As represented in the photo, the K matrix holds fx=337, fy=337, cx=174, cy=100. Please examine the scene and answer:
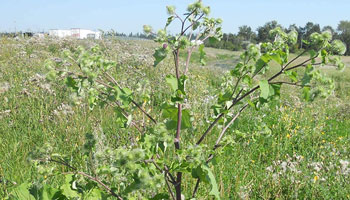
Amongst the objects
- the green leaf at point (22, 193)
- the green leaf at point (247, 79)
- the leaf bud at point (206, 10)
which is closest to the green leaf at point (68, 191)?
the green leaf at point (22, 193)

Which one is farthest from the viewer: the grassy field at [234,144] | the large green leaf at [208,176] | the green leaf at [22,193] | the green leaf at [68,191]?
the grassy field at [234,144]

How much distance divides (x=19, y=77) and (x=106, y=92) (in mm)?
5281

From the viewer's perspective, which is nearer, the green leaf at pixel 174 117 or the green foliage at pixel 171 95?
the green foliage at pixel 171 95

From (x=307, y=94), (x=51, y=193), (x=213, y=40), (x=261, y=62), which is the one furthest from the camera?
(x=213, y=40)

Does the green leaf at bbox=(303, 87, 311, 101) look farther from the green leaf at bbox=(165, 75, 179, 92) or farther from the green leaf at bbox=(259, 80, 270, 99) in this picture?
the green leaf at bbox=(165, 75, 179, 92)

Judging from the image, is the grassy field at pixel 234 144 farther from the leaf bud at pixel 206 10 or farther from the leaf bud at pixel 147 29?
the leaf bud at pixel 206 10

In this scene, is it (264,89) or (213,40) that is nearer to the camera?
(264,89)

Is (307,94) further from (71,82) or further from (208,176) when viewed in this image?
(71,82)

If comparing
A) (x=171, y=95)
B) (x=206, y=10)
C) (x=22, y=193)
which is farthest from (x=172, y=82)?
(x=22, y=193)

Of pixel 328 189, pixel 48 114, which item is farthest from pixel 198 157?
pixel 48 114

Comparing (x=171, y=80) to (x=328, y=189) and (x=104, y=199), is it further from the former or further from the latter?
(x=328, y=189)

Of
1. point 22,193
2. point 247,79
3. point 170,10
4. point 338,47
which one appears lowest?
point 22,193

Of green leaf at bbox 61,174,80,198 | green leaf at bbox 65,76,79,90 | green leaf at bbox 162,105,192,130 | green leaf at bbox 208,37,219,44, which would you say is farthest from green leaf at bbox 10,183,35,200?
green leaf at bbox 208,37,219,44

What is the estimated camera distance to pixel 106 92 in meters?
1.75
